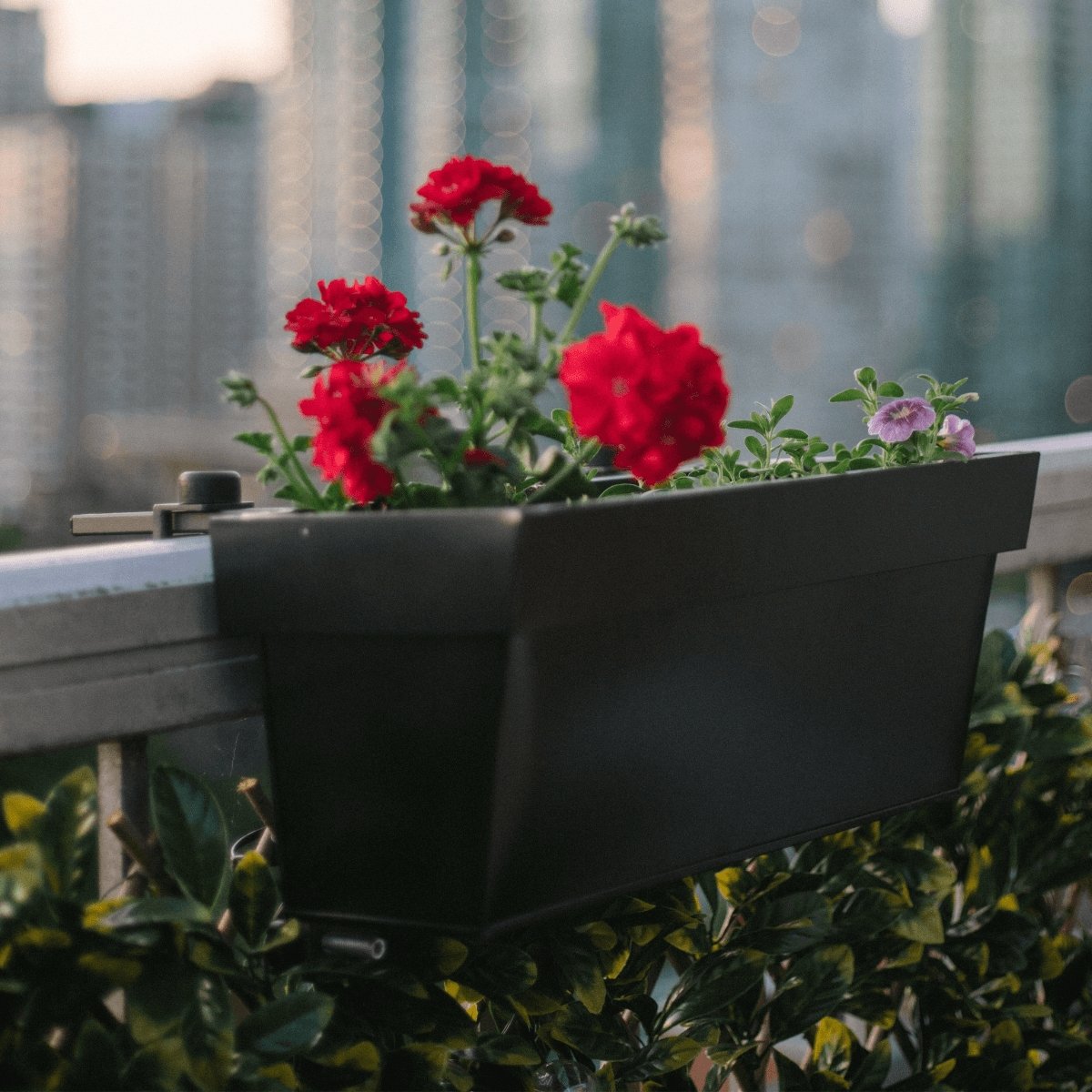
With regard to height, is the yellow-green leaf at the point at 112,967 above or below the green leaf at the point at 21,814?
below

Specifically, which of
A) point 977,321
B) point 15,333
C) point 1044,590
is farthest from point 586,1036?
point 15,333

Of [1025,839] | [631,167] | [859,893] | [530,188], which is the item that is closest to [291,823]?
[530,188]

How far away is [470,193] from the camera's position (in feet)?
2.51

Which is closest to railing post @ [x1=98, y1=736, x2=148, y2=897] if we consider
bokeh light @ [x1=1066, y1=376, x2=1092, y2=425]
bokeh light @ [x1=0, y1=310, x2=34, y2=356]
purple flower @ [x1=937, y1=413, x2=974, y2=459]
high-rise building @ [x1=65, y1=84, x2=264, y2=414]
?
purple flower @ [x1=937, y1=413, x2=974, y2=459]

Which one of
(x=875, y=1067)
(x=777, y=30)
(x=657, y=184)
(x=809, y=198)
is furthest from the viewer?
(x=809, y=198)

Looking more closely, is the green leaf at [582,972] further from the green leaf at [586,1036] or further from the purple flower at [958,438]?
the purple flower at [958,438]

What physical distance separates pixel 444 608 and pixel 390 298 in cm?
26

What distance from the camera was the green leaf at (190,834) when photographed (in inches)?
28.0

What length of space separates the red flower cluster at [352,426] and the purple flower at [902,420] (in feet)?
1.30

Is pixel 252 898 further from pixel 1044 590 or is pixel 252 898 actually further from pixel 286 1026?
pixel 1044 590

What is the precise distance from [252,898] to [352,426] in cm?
28

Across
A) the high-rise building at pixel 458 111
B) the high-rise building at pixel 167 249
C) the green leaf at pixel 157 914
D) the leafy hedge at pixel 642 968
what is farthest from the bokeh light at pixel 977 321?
the green leaf at pixel 157 914

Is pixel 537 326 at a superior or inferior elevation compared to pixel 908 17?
inferior

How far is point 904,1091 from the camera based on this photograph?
3.76 feet
